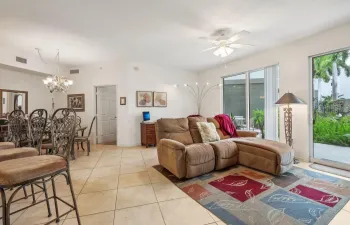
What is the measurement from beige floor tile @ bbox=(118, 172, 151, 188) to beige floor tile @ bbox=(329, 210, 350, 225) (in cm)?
226

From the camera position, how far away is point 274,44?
13.0 ft

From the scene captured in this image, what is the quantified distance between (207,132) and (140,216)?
2.06 m

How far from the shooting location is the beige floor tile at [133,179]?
8.62 ft

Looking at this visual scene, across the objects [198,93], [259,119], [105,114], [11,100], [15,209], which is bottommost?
[15,209]

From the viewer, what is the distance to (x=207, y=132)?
3.47m

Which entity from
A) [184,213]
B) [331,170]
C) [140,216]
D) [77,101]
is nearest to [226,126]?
[331,170]

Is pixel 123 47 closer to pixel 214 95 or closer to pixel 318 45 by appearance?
pixel 214 95

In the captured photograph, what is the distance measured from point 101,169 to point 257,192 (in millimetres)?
2746

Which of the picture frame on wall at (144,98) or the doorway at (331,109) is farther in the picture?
the picture frame on wall at (144,98)

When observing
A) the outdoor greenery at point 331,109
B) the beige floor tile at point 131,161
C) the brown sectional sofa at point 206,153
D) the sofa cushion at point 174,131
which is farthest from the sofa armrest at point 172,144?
the outdoor greenery at point 331,109

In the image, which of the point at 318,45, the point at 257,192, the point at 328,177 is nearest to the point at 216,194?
the point at 257,192

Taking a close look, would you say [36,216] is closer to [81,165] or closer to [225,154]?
[81,165]

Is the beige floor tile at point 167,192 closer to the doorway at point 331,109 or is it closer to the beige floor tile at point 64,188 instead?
the beige floor tile at point 64,188

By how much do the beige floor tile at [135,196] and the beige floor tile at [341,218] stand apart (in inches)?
75.6
